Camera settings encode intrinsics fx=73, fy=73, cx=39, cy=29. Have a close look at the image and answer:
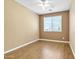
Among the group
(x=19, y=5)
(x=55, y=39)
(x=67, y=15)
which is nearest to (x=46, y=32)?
(x=55, y=39)

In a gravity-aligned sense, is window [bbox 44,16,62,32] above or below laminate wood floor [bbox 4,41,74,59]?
above

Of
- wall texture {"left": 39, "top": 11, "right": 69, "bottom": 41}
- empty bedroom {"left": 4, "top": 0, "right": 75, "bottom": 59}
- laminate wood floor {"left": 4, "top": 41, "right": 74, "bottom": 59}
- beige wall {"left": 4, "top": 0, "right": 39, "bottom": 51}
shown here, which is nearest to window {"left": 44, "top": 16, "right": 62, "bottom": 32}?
empty bedroom {"left": 4, "top": 0, "right": 75, "bottom": 59}

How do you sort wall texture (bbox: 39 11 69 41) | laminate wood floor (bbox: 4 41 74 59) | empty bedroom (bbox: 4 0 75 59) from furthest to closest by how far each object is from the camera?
wall texture (bbox: 39 11 69 41), empty bedroom (bbox: 4 0 75 59), laminate wood floor (bbox: 4 41 74 59)

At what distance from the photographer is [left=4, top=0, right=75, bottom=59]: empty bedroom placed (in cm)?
291

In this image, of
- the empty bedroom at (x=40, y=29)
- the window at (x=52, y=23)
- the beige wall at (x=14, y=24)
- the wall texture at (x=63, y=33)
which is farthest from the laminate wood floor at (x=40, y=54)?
the window at (x=52, y=23)

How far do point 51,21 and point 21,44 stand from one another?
125 inches

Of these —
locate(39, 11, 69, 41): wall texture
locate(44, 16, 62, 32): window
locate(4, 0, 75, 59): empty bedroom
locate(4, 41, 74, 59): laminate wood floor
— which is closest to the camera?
locate(4, 41, 74, 59): laminate wood floor

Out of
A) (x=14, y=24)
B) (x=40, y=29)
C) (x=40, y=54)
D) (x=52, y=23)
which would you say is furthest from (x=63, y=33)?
(x=14, y=24)

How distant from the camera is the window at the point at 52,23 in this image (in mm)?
5575

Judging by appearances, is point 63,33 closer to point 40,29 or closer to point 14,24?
point 40,29

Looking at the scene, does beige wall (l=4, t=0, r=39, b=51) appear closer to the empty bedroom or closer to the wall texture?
the empty bedroom

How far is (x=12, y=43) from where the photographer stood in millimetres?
3244

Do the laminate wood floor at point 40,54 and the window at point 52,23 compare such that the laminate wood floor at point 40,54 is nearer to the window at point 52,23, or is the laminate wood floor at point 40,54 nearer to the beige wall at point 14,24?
the beige wall at point 14,24
